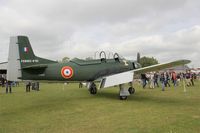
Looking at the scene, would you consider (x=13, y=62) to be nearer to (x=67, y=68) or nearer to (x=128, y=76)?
(x=67, y=68)

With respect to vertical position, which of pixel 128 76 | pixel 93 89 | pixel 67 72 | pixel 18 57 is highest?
pixel 18 57

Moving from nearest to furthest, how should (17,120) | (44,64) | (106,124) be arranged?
(106,124), (17,120), (44,64)

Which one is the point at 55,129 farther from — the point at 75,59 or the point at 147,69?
the point at 75,59

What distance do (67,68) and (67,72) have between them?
0.22m

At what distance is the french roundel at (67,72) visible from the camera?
12.6 m

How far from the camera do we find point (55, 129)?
6.32 meters

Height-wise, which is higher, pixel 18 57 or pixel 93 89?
pixel 18 57

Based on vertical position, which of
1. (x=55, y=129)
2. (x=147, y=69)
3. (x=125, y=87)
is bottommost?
(x=55, y=129)

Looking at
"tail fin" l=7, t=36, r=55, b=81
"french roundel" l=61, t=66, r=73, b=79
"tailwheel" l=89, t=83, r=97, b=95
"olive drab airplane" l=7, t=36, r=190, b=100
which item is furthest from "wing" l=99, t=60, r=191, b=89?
"tail fin" l=7, t=36, r=55, b=81

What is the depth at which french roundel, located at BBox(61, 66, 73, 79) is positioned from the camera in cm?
1262

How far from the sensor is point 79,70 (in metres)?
13.3

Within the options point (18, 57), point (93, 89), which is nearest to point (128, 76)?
point (93, 89)

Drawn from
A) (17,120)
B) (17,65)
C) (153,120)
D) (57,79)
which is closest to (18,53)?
(17,65)

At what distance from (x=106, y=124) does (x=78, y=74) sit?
6818 millimetres
